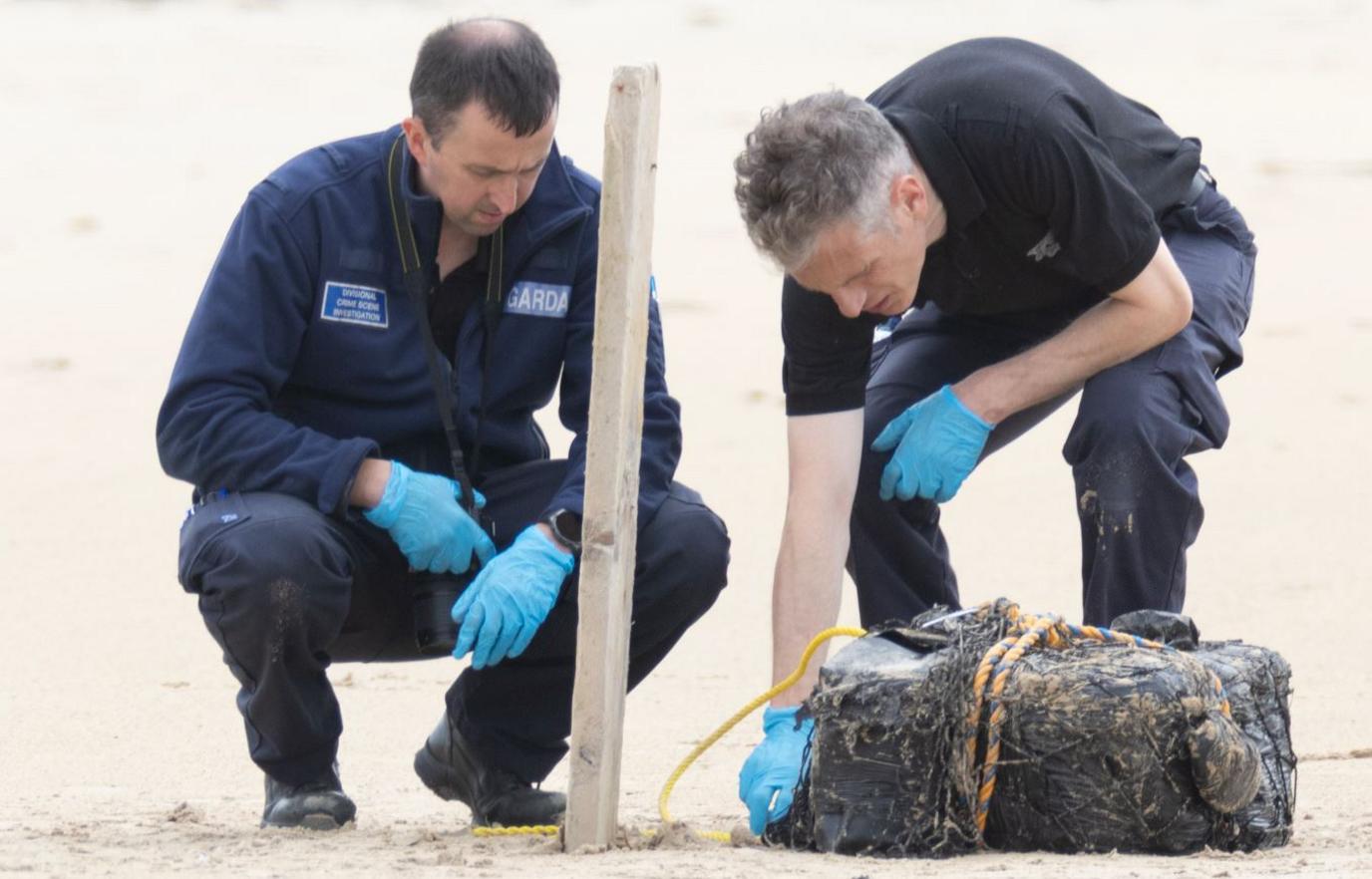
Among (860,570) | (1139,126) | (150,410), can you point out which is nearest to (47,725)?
(860,570)

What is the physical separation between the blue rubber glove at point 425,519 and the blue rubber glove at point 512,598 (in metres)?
0.09

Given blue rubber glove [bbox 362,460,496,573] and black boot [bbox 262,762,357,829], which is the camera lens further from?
black boot [bbox 262,762,357,829]

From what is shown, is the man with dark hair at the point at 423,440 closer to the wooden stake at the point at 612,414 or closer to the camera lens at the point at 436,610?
the camera lens at the point at 436,610

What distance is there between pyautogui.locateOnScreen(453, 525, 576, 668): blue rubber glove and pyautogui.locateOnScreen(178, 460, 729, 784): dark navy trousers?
0.15 meters

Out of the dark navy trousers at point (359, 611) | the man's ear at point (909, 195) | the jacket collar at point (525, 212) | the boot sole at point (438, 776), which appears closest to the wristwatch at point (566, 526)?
the dark navy trousers at point (359, 611)

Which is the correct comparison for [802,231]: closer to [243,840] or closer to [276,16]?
[243,840]

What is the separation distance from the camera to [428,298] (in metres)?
3.91

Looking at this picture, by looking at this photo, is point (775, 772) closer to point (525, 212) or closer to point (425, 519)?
point (425, 519)

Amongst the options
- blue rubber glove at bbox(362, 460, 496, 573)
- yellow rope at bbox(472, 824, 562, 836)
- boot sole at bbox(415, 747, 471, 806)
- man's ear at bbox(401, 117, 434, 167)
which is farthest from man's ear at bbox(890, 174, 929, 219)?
boot sole at bbox(415, 747, 471, 806)

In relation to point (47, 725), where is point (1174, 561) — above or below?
above

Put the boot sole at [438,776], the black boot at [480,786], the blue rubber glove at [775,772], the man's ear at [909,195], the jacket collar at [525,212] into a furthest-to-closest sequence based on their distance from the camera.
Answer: the boot sole at [438,776], the black boot at [480,786], the jacket collar at [525,212], the man's ear at [909,195], the blue rubber glove at [775,772]

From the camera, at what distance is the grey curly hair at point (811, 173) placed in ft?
11.6

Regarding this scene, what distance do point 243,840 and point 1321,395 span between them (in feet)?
19.1

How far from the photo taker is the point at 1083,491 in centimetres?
395
